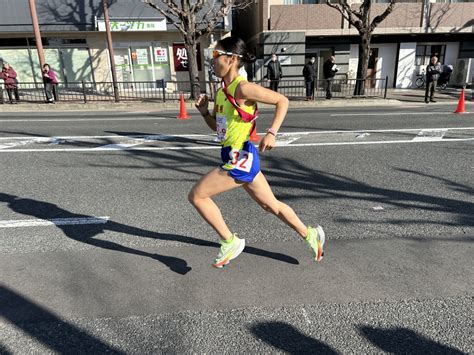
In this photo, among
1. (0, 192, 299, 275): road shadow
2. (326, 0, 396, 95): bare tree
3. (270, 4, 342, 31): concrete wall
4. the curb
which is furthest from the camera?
(270, 4, 342, 31): concrete wall

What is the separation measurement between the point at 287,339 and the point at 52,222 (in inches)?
123

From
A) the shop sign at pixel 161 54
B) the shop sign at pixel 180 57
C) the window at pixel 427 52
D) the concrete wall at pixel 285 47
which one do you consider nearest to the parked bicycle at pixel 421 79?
the window at pixel 427 52

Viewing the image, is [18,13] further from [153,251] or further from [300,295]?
[300,295]

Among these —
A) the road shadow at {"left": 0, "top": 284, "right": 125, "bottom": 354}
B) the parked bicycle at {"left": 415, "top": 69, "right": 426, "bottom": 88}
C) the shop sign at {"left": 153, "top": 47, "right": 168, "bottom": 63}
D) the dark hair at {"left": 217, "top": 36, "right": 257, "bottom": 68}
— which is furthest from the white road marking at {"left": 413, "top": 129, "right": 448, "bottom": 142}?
the shop sign at {"left": 153, "top": 47, "right": 168, "bottom": 63}

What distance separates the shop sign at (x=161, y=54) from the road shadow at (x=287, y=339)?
21.4m

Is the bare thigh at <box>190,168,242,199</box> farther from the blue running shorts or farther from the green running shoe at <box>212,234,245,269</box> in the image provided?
the green running shoe at <box>212,234,245,269</box>

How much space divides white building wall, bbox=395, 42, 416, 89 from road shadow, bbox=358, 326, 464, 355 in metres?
24.4

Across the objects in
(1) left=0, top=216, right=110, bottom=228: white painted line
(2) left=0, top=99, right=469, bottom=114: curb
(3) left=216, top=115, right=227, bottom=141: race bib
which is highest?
(3) left=216, top=115, right=227, bottom=141: race bib

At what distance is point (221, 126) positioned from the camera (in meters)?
2.87

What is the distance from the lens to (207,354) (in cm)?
214

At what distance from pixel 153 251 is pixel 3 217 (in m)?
2.19

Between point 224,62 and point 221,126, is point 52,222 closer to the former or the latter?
point 221,126

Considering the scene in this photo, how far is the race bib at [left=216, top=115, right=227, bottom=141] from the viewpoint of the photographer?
9.26 ft

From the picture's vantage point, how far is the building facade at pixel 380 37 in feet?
67.5
